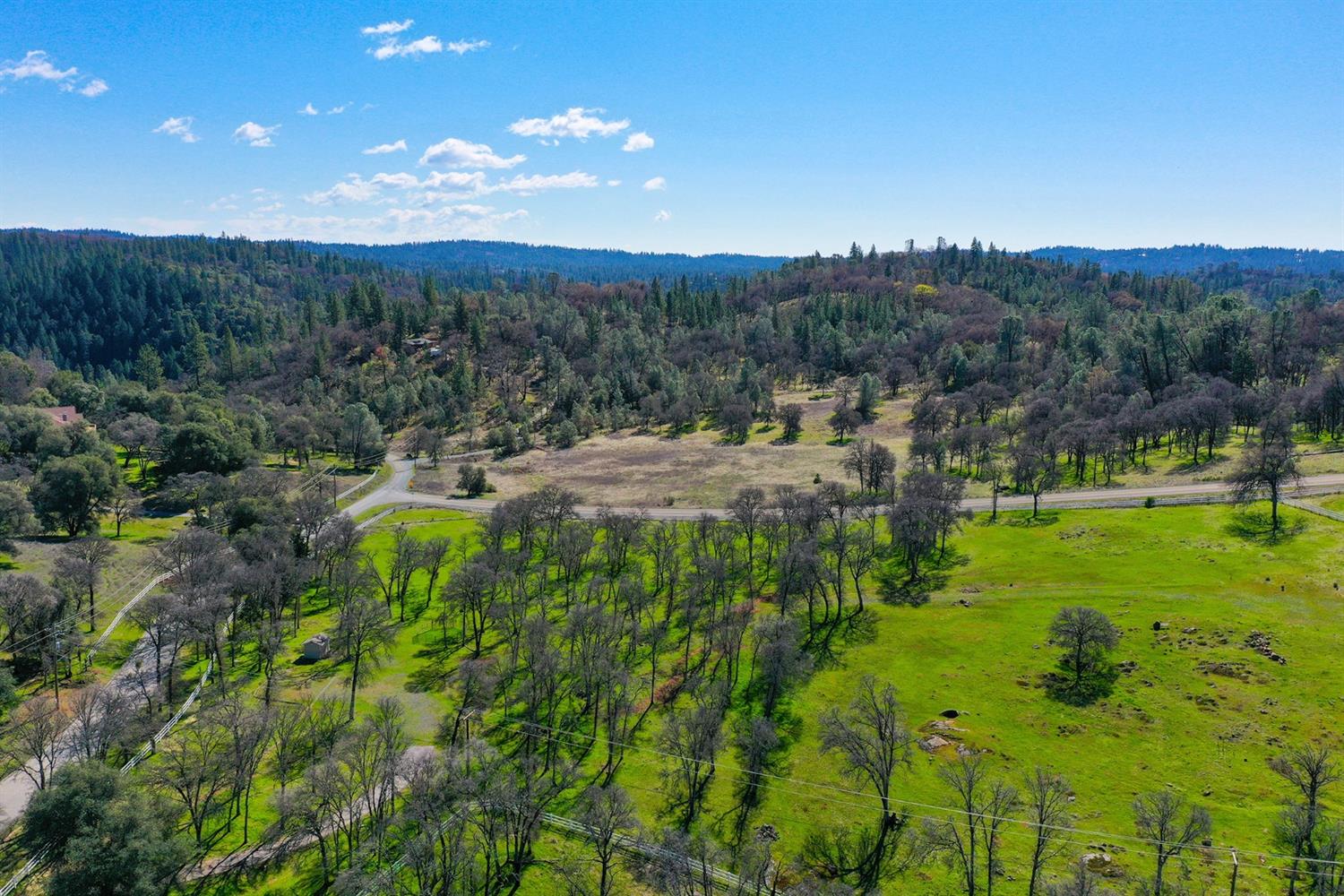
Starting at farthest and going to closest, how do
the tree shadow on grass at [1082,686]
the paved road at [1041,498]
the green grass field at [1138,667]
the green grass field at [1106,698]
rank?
1. the paved road at [1041,498]
2. the tree shadow on grass at [1082,686]
3. the green grass field at [1138,667]
4. the green grass field at [1106,698]

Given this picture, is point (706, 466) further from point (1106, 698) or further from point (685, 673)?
point (1106, 698)

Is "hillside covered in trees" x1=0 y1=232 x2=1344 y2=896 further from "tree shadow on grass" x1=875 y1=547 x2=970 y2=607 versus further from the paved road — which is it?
the paved road

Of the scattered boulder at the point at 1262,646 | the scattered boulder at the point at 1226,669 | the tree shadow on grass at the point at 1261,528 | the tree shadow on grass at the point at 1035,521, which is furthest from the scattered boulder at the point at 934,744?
the tree shadow on grass at the point at 1261,528

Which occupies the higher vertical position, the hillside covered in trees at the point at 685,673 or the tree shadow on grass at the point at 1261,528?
the tree shadow on grass at the point at 1261,528

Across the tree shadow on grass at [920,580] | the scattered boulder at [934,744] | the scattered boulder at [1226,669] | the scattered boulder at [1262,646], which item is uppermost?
the scattered boulder at [1262,646]

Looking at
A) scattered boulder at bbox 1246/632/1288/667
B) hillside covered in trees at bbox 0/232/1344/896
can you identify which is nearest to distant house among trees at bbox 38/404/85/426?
hillside covered in trees at bbox 0/232/1344/896

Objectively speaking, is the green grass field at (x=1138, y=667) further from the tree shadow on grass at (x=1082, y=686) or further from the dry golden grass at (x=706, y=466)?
the dry golden grass at (x=706, y=466)

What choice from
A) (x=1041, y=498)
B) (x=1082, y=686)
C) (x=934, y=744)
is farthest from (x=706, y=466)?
(x=934, y=744)
